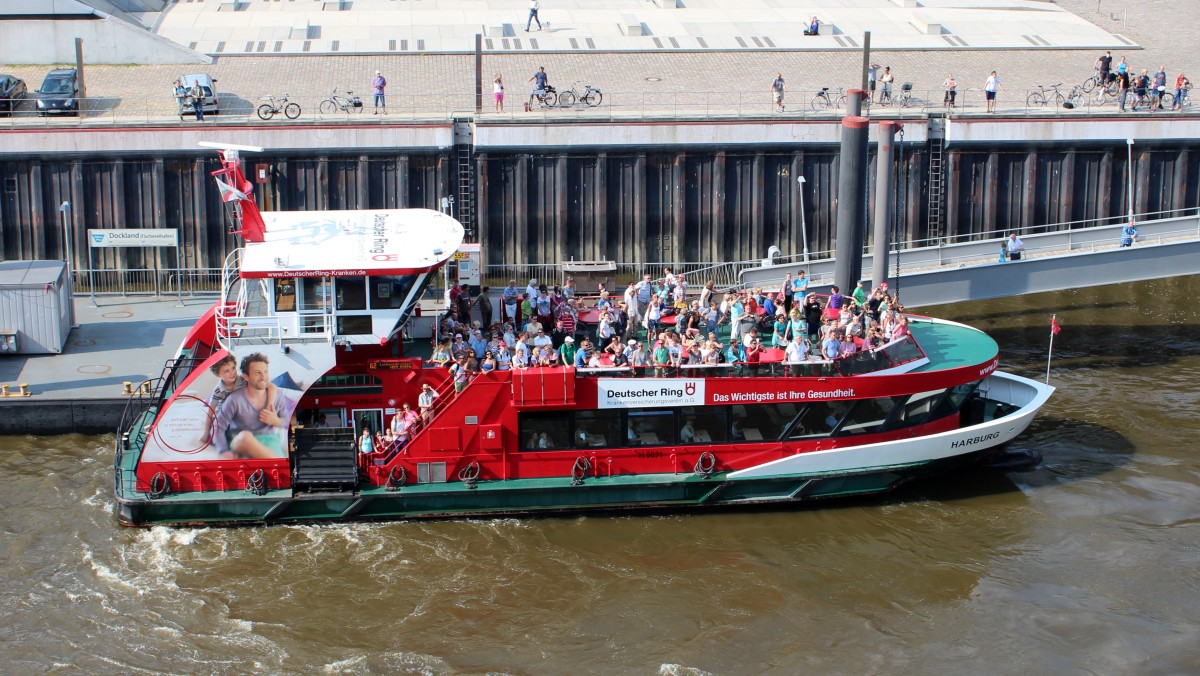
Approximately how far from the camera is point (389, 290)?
2058cm

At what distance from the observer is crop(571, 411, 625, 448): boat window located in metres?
20.9

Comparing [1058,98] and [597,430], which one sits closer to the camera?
[597,430]

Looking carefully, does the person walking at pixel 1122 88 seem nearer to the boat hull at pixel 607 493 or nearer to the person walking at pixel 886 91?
the person walking at pixel 886 91

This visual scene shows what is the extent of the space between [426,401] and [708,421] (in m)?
4.45

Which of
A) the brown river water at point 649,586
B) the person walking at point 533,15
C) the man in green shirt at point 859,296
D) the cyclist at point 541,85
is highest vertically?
the person walking at point 533,15

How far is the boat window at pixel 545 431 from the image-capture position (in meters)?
20.9

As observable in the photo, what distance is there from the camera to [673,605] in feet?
61.3

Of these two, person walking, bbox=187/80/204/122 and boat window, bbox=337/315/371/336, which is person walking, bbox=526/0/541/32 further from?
boat window, bbox=337/315/371/336

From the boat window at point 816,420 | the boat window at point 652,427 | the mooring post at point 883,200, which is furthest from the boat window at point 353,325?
the mooring post at point 883,200

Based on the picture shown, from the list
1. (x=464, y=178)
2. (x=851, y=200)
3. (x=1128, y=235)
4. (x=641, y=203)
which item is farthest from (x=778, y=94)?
(x=851, y=200)

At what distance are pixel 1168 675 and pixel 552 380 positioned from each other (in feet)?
30.9

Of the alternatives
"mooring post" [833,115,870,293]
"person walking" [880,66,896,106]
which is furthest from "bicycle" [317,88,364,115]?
"mooring post" [833,115,870,293]

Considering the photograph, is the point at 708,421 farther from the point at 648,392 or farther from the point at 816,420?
the point at 816,420

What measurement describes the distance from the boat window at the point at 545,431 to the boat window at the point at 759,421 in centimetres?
265
